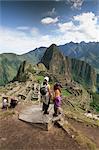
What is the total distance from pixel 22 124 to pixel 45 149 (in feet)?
8.64

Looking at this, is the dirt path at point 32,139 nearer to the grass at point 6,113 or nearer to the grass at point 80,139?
the grass at point 80,139

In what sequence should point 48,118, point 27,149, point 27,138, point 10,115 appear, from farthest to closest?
point 10,115 → point 48,118 → point 27,138 → point 27,149

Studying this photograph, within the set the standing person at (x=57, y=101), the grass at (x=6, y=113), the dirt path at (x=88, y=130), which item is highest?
the standing person at (x=57, y=101)

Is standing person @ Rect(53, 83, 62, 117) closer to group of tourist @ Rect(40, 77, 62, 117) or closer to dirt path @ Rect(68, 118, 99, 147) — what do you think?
group of tourist @ Rect(40, 77, 62, 117)

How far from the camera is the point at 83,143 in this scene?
13.1 m

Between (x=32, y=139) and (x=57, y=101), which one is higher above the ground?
(x=57, y=101)

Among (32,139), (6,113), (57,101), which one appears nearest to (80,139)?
(32,139)

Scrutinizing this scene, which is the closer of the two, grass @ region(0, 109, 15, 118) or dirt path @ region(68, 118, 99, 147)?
dirt path @ region(68, 118, 99, 147)

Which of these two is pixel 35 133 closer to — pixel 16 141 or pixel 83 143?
pixel 16 141

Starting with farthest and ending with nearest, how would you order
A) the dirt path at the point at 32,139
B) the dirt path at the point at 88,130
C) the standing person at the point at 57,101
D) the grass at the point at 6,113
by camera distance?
the grass at the point at 6,113 < the dirt path at the point at 88,130 < the standing person at the point at 57,101 < the dirt path at the point at 32,139

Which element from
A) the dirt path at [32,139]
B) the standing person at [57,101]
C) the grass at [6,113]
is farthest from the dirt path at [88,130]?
the grass at [6,113]

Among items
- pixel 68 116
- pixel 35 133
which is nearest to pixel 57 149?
pixel 35 133

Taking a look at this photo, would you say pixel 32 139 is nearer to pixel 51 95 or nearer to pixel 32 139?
pixel 32 139

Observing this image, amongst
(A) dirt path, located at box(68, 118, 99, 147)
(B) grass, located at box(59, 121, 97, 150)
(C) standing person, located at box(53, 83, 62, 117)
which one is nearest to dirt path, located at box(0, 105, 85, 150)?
(B) grass, located at box(59, 121, 97, 150)
